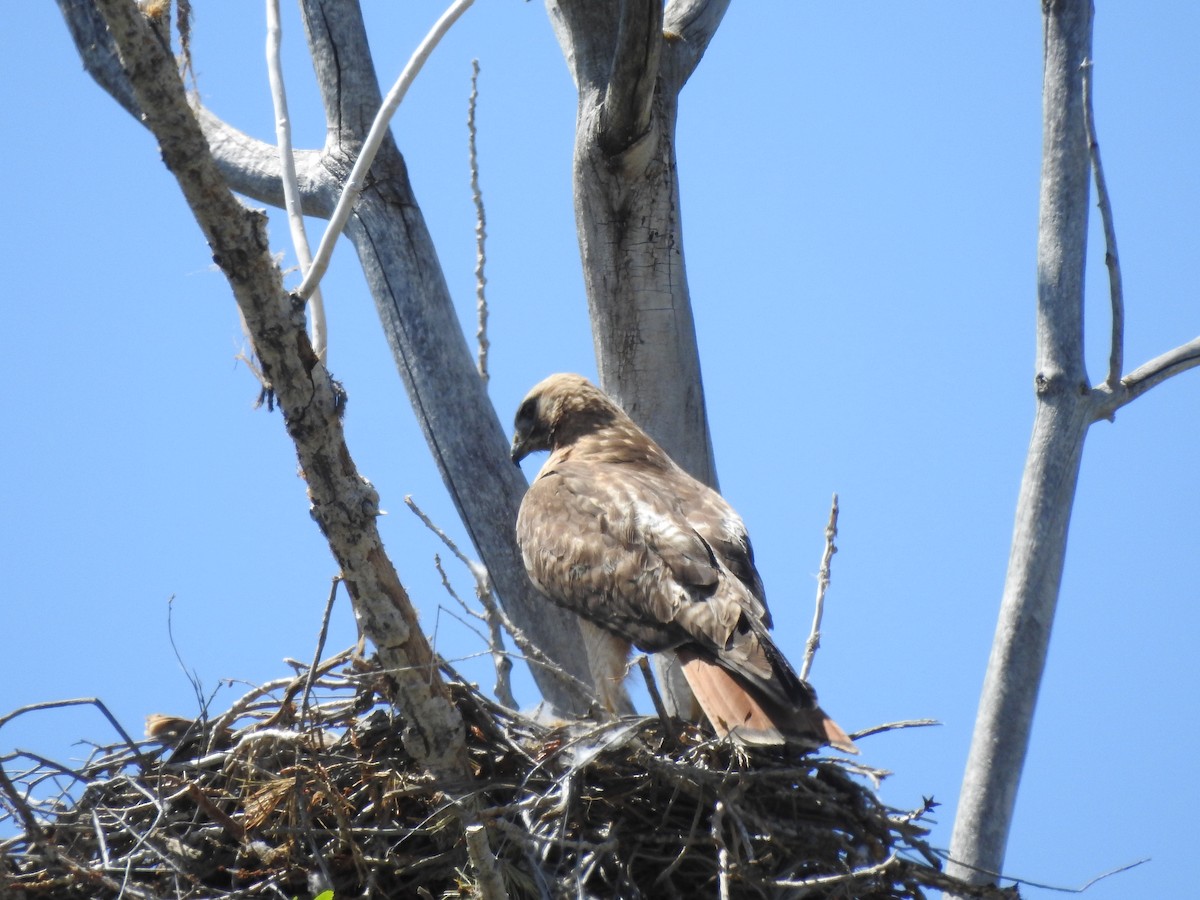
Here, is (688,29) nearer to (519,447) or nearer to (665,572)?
(519,447)

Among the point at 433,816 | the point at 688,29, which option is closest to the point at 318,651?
the point at 433,816

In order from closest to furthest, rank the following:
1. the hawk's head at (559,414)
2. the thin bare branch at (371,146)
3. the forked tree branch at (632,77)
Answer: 1. the thin bare branch at (371,146)
2. the forked tree branch at (632,77)
3. the hawk's head at (559,414)

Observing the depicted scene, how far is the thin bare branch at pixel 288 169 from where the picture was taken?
145 inches

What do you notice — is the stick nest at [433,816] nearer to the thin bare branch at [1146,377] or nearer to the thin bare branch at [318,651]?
the thin bare branch at [318,651]

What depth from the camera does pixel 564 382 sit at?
6.30m

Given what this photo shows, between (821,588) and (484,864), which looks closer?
(484,864)

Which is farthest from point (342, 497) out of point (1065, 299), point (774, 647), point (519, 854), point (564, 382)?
point (1065, 299)

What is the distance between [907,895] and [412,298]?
9.92ft

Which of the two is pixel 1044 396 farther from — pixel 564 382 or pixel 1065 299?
pixel 564 382

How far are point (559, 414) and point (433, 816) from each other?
262 centimetres

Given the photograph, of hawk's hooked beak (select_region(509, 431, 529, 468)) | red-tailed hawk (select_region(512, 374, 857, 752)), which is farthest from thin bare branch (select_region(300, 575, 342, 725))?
hawk's hooked beak (select_region(509, 431, 529, 468))

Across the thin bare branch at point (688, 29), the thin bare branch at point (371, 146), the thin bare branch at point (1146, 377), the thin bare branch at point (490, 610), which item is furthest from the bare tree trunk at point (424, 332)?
the thin bare branch at point (1146, 377)

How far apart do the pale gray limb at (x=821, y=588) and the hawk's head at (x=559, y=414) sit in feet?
3.64

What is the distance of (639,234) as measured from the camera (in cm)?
548
